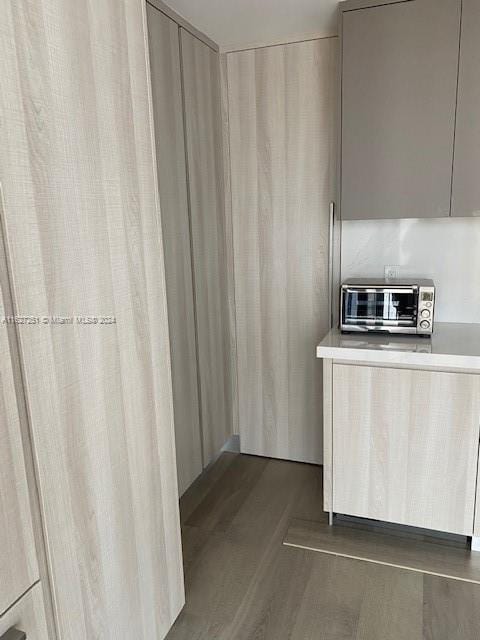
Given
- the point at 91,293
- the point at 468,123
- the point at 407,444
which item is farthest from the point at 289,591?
the point at 468,123

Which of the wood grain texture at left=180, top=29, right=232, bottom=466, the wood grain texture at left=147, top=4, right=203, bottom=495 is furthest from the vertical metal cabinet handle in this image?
the wood grain texture at left=180, top=29, right=232, bottom=466

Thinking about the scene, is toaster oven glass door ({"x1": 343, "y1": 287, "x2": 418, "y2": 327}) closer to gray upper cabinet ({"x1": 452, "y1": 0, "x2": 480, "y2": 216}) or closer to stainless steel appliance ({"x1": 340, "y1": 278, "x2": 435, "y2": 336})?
stainless steel appliance ({"x1": 340, "y1": 278, "x2": 435, "y2": 336})

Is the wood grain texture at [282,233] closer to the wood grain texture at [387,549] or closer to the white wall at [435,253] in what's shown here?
the white wall at [435,253]

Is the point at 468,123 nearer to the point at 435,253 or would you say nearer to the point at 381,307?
the point at 435,253

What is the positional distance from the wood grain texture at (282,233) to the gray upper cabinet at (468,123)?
2.18 ft

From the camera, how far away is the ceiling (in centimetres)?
213

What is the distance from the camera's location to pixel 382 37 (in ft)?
6.86

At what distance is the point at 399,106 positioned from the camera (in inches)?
83.7

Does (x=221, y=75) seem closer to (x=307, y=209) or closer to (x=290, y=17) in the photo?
(x=290, y=17)

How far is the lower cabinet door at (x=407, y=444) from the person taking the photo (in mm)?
2047

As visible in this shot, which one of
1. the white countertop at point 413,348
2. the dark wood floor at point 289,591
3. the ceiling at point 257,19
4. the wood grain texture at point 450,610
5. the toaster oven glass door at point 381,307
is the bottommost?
the wood grain texture at point 450,610

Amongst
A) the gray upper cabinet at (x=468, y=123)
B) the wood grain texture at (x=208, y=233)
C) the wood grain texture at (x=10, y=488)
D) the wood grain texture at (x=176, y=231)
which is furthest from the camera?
the wood grain texture at (x=208, y=233)

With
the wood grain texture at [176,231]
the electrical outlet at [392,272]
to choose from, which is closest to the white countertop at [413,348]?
the electrical outlet at [392,272]

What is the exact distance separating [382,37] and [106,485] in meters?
2.07
